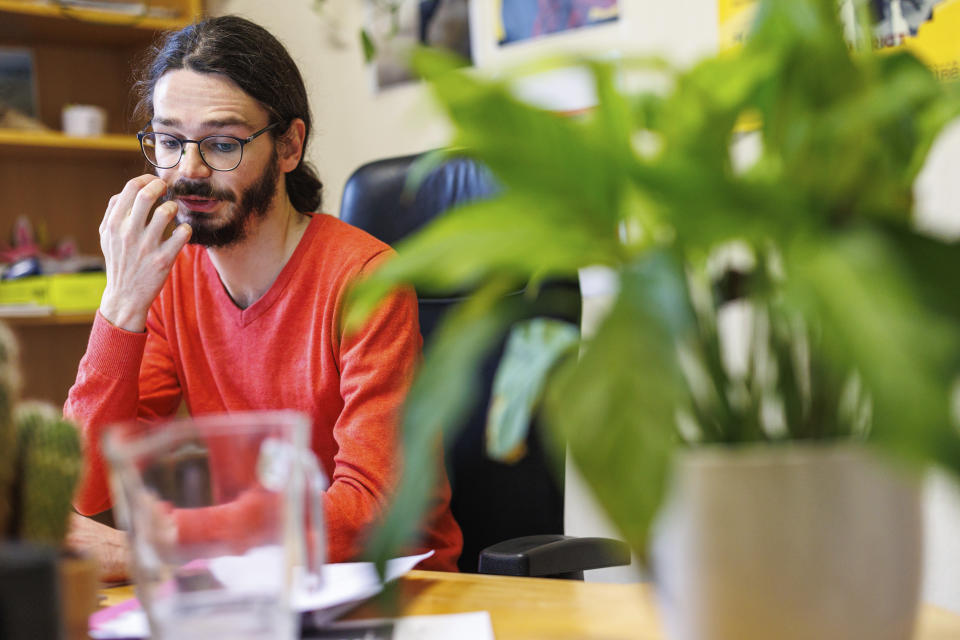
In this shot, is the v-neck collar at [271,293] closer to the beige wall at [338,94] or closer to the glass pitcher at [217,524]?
the beige wall at [338,94]

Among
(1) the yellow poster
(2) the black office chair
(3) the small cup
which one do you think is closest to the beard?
(2) the black office chair

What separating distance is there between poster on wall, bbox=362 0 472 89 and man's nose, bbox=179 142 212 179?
648 mm

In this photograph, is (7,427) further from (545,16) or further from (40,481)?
(545,16)

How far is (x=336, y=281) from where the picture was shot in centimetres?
155

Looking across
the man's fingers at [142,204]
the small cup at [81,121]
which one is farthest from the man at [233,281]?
the small cup at [81,121]

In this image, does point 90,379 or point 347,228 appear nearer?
point 90,379

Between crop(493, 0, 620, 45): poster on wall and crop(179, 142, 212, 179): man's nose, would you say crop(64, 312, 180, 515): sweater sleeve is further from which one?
crop(493, 0, 620, 45): poster on wall

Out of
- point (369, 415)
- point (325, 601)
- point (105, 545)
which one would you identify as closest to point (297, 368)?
point (369, 415)

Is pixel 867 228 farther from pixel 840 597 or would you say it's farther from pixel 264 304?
pixel 264 304

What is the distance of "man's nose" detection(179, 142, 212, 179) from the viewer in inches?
63.3

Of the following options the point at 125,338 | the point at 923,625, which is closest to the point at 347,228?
the point at 125,338

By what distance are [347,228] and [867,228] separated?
4.01ft

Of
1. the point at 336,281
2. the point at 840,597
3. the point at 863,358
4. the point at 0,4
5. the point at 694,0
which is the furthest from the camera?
the point at 0,4

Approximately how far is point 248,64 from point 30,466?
4.03 ft
